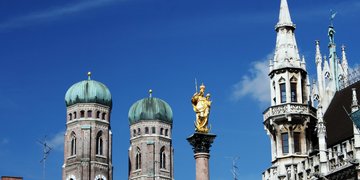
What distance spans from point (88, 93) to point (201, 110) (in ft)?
396

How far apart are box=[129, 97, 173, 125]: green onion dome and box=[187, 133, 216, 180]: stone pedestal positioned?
129 m

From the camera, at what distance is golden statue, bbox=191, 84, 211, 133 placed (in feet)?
188

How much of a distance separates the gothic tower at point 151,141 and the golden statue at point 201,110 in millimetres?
124263

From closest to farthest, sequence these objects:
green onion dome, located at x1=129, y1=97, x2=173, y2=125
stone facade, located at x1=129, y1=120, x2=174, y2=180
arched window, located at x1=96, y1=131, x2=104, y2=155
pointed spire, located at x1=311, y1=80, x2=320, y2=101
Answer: pointed spire, located at x1=311, y1=80, x2=320, y2=101 → arched window, located at x1=96, y1=131, x2=104, y2=155 → stone facade, located at x1=129, y1=120, x2=174, y2=180 → green onion dome, located at x1=129, y1=97, x2=173, y2=125

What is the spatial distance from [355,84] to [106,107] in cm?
11284

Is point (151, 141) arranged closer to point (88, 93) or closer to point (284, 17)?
point (88, 93)

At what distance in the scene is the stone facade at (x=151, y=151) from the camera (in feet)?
598

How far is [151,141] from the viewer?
185000 millimetres

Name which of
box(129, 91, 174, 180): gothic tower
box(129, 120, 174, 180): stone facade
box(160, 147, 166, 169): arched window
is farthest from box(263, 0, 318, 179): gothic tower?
box(160, 147, 166, 169): arched window

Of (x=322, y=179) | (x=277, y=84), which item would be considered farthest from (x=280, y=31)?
(x=322, y=179)

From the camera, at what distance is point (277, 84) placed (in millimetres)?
69250

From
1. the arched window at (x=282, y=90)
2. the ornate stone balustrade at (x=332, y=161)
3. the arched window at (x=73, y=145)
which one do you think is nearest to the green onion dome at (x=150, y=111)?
the arched window at (x=73, y=145)

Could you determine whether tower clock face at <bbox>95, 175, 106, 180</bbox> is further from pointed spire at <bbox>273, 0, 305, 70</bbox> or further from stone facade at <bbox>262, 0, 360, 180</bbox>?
pointed spire at <bbox>273, 0, 305, 70</bbox>

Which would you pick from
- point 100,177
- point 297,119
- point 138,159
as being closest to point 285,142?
point 297,119
